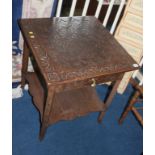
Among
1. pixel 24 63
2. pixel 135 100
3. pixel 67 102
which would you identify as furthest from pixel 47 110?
pixel 135 100

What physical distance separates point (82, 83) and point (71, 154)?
673 millimetres

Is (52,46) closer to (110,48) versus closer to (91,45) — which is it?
(91,45)

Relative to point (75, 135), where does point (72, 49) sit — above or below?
above

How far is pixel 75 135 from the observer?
1839mm

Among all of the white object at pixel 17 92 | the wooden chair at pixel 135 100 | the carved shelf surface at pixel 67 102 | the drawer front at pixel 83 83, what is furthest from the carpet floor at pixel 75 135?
the drawer front at pixel 83 83

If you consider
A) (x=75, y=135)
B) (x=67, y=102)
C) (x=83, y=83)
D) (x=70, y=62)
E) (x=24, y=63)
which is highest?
(x=70, y=62)

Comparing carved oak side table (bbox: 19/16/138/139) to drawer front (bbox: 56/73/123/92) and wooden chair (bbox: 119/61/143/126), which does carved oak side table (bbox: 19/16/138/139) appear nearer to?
drawer front (bbox: 56/73/123/92)

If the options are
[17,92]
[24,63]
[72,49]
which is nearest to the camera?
[72,49]

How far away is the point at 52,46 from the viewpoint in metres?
1.39

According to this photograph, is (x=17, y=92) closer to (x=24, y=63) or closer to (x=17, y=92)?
(x=17, y=92)

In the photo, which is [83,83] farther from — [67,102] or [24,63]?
[24,63]

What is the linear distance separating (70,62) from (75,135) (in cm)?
78

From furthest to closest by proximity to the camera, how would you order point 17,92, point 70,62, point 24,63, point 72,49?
1. point 17,92
2. point 24,63
3. point 72,49
4. point 70,62

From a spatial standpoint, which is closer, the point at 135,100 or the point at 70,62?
the point at 70,62
